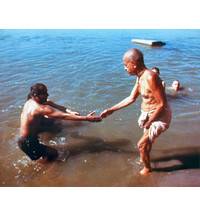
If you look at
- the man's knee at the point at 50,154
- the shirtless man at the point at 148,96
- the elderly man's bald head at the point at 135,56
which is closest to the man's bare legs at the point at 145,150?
the shirtless man at the point at 148,96

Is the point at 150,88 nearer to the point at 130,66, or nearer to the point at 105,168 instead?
the point at 130,66

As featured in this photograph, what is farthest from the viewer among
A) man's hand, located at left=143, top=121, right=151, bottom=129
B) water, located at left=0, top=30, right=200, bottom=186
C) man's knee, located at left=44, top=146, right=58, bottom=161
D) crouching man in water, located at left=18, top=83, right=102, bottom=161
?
man's knee, located at left=44, top=146, right=58, bottom=161

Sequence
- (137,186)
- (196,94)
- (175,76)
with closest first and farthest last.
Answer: (137,186) → (196,94) → (175,76)

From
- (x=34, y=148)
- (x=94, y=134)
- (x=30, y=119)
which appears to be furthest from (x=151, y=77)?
(x=94, y=134)

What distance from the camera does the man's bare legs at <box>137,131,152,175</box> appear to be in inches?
150

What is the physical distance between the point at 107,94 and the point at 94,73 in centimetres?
269

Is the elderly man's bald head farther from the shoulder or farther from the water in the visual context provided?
the water

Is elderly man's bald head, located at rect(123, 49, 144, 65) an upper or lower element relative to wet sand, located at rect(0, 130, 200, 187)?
upper

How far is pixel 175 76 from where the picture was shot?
9711 mm

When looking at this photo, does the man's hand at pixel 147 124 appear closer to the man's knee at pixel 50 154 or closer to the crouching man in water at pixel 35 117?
the crouching man in water at pixel 35 117

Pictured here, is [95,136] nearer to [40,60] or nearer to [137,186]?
[137,186]

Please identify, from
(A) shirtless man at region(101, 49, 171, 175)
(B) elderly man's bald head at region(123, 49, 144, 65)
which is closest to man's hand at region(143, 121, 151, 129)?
(A) shirtless man at region(101, 49, 171, 175)
